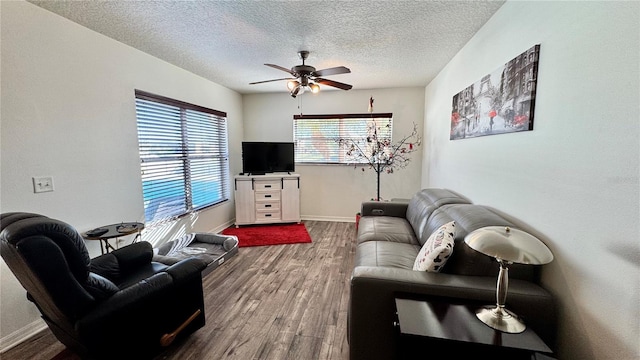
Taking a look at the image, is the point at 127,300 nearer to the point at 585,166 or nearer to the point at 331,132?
the point at 585,166

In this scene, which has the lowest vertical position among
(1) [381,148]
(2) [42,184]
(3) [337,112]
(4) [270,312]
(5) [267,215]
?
(4) [270,312]

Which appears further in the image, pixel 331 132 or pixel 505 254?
pixel 331 132

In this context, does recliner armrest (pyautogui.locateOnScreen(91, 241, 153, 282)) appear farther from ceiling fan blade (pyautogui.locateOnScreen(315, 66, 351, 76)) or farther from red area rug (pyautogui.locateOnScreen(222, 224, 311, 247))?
ceiling fan blade (pyautogui.locateOnScreen(315, 66, 351, 76))

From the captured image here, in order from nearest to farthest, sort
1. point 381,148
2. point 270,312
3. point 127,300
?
point 127,300 < point 270,312 < point 381,148

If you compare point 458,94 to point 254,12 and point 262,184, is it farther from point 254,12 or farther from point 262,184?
point 262,184

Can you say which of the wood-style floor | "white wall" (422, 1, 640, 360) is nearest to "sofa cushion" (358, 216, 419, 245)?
the wood-style floor

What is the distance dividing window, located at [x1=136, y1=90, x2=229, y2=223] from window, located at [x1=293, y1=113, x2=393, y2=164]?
1.40 m

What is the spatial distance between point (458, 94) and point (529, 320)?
2.31 meters

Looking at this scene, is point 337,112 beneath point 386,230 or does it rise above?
above

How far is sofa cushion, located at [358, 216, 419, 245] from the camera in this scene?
2.57 metres

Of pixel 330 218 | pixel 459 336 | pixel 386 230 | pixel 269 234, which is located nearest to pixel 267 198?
pixel 269 234

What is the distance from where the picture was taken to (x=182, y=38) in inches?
99.6

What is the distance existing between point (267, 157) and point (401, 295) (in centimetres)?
373

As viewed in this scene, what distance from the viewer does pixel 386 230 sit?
9.12 feet
